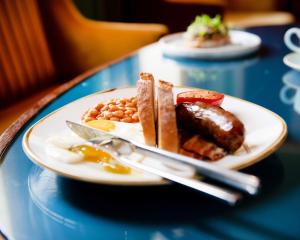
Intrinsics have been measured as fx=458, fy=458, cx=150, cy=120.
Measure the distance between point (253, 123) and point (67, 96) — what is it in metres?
0.50

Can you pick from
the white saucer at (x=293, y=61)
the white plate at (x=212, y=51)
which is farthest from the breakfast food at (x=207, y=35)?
the white saucer at (x=293, y=61)

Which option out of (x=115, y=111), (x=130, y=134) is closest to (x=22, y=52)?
(x=115, y=111)

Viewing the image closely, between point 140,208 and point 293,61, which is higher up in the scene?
point 140,208

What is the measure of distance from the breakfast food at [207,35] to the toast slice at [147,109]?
2.50ft

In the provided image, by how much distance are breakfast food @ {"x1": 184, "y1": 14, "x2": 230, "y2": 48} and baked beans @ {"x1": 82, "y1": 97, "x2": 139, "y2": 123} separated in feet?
2.16

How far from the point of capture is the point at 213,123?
25.1 inches

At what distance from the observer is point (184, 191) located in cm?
62

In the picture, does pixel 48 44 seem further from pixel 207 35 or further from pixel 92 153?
pixel 92 153

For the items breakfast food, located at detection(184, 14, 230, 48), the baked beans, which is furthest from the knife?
breakfast food, located at detection(184, 14, 230, 48)

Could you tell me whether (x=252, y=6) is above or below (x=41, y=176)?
below

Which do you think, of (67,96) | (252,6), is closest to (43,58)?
(67,96)

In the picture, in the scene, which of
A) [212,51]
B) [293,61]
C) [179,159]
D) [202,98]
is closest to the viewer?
[179,159]

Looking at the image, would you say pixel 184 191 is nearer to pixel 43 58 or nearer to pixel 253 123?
pixel 253 123

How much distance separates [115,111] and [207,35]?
2.42 feet
